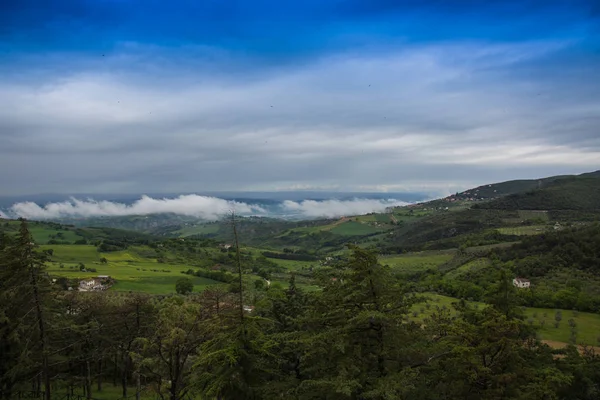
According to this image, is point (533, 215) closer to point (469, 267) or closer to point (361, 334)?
point (469, 267)

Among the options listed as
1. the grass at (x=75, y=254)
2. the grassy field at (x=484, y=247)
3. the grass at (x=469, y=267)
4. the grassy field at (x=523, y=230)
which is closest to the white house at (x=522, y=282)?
the grass at (x=469, y=267)

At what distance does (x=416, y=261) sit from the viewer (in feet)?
350

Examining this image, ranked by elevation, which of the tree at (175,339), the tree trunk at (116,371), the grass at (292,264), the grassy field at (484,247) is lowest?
the grass at (292,264)

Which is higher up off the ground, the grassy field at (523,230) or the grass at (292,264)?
the grassy field at (523,230)

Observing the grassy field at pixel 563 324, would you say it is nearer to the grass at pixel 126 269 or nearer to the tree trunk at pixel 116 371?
the tree trunk at pixel 116 371

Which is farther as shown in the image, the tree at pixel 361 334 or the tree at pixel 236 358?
the tree at pixel 236 358

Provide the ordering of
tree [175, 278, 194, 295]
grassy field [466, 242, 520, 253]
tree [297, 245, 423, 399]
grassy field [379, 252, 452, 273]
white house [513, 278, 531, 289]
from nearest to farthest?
1. tree [297, 245, 423, 399]
2. tree [175, 278, 194, 295]
3. white house [513, 278, 531, 289]
4. grassy field [379, 252, 452, 273]
5. grassy field [466, 242, 520, 253]

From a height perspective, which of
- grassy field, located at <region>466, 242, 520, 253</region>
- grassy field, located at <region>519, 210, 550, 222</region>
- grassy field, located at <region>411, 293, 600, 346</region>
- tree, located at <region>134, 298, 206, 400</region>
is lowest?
grassy field, located at <region>411, 293, 600, 346</region>

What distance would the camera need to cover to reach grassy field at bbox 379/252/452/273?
321 ft

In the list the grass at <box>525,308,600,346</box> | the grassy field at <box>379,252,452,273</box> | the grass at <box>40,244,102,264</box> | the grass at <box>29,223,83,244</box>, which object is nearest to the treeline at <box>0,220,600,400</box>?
the grass at <box>525,308,600,346</box>

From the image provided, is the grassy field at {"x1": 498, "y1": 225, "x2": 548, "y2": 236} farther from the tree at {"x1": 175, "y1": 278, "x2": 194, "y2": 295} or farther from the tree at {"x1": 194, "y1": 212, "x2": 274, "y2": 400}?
the tree at {"x1": 194, "y1": 212, "x2": 274, "y2": 400}

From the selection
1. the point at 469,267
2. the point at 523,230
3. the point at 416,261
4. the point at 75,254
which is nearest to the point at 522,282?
the point at 469,267

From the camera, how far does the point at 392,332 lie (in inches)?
485

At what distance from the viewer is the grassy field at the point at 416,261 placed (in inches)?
3857
